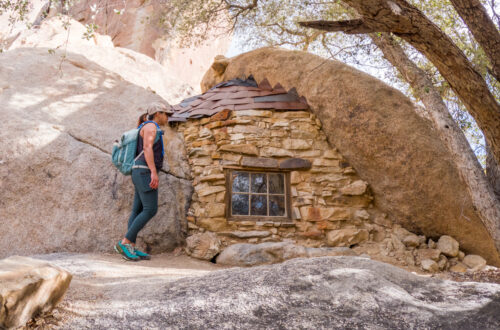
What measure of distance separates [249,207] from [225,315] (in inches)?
136

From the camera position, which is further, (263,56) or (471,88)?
(263,56)

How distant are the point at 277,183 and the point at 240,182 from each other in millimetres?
542

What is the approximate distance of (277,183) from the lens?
5449 millimetres

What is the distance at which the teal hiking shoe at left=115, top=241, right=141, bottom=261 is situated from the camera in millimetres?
4043

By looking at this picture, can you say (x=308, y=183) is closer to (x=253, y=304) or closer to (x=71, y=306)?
(x=253, y=304)

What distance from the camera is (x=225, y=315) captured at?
1883mm

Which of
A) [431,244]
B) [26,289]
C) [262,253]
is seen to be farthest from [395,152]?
[26,289]

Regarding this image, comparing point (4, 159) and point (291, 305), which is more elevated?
point (4, 159)

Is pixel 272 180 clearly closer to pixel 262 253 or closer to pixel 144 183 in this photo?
pixel 262 253

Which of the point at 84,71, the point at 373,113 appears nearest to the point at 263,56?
the point at 373,113

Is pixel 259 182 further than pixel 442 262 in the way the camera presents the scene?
Yes

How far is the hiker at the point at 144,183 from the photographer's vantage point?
4.06m

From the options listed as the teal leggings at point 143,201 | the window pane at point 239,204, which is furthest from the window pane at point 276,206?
the teal leggings at point 143,201

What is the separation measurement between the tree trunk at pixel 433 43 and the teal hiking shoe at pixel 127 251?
2.89m
